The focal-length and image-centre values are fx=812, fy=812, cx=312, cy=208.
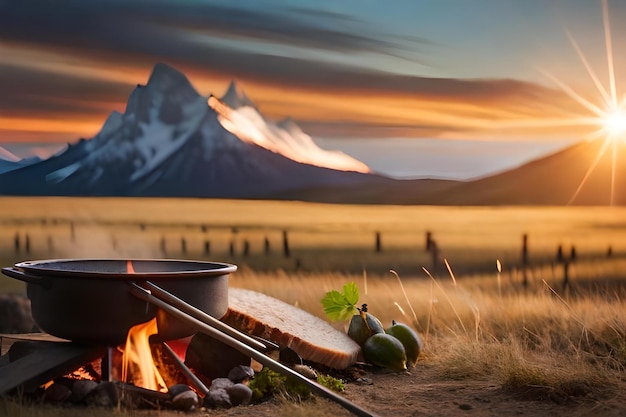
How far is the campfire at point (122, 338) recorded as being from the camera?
4309mm

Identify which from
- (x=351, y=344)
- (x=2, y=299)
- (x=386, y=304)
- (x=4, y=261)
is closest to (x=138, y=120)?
(x=4, y=261)

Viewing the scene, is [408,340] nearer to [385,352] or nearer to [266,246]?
[385,352]

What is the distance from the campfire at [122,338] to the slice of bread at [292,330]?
47 cm

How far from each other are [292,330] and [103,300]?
149cm

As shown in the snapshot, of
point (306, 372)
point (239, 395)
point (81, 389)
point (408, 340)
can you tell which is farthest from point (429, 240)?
point (81, 389)

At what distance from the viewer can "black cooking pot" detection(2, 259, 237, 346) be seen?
4312 millimetres

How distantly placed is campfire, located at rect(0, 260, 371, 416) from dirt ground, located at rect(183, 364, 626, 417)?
22cm

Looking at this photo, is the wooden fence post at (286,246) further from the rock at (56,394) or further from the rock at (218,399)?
the rock at (56,394)

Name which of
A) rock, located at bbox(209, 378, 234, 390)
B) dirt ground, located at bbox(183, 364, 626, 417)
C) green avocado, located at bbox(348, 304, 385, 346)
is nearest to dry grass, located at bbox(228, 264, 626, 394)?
dirt ground, located at bbox(183, 364, 626, 417)

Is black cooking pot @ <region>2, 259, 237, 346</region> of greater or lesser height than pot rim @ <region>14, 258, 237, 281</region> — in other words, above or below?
below

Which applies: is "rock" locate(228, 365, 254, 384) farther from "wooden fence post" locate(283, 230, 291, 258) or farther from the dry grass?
"wooden fence post" locate(283, 230, 291, 258)

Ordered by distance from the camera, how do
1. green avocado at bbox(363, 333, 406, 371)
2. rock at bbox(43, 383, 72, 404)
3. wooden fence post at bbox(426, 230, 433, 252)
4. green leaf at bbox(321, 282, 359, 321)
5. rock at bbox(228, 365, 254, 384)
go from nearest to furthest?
rock at bbox(43, 383, 72, 404), rock at bbox(228, 365, 254, 384), green avocado at bbox(363, 333, 406, 371), green leaf at bbox(321, 282, 359, 321), wooden fence post at bbox(426, 230, 433, 252)

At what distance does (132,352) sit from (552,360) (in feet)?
9.03

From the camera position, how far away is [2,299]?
777cm
